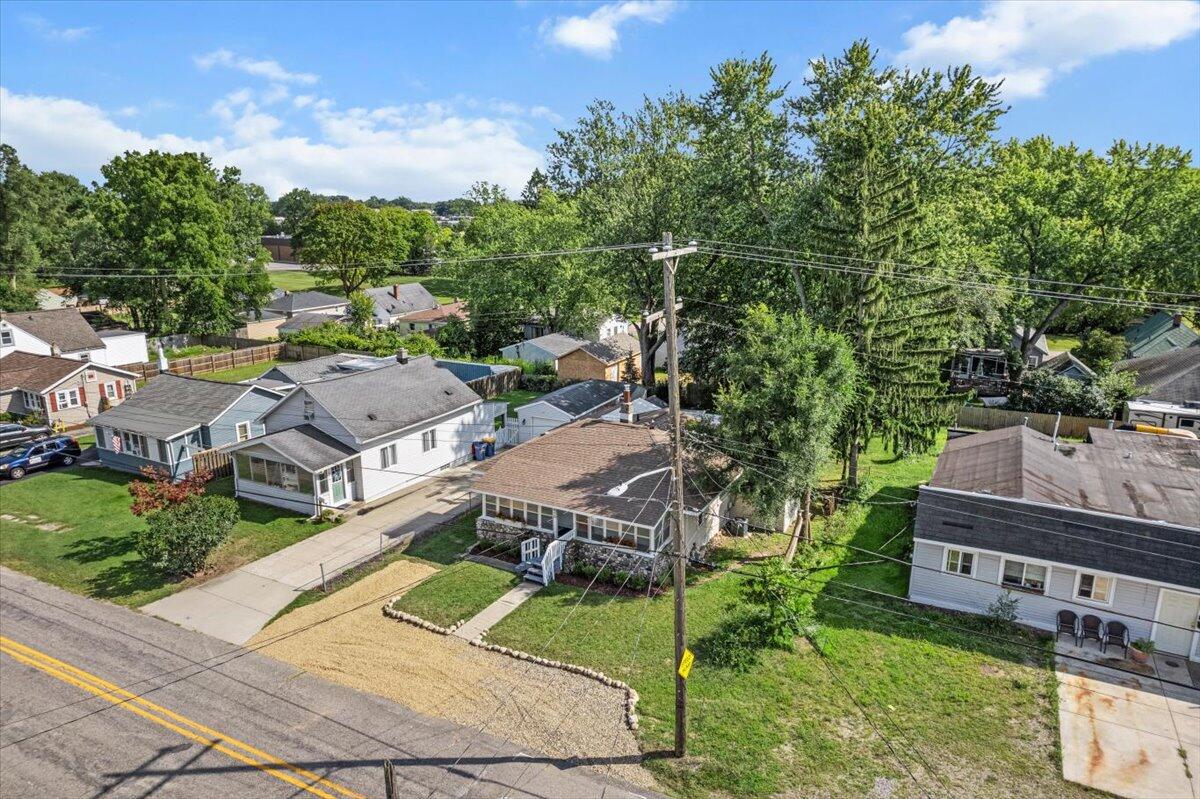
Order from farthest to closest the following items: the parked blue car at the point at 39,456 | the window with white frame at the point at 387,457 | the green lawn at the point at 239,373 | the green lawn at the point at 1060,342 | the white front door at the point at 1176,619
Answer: the green lawn at the point at 1060,342 < the green lawn at the point at 239,373 < the parked blue car at the point at 39,456 < the window with white frame at the point at 387,457 < the white front door at the point at 1176,619

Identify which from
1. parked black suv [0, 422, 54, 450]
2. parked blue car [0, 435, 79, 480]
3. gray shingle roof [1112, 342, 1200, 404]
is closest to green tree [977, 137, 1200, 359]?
gray shingle roof [1112, 342, 1200, 404]

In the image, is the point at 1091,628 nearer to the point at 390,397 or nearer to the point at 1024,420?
the point at 1024,420

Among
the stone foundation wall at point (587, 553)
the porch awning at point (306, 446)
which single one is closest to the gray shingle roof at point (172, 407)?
the porch awning at point (306, 446)

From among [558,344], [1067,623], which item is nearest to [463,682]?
[1067,623]

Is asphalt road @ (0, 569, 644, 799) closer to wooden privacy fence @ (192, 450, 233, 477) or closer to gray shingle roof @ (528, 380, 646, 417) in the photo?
wooden privacy fence @ (192, 450, 233, 477)

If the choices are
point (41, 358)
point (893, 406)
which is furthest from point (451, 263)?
point (893, 406)

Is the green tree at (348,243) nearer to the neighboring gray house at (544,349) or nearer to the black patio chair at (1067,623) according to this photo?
the neighboring gray house at (544,349)
